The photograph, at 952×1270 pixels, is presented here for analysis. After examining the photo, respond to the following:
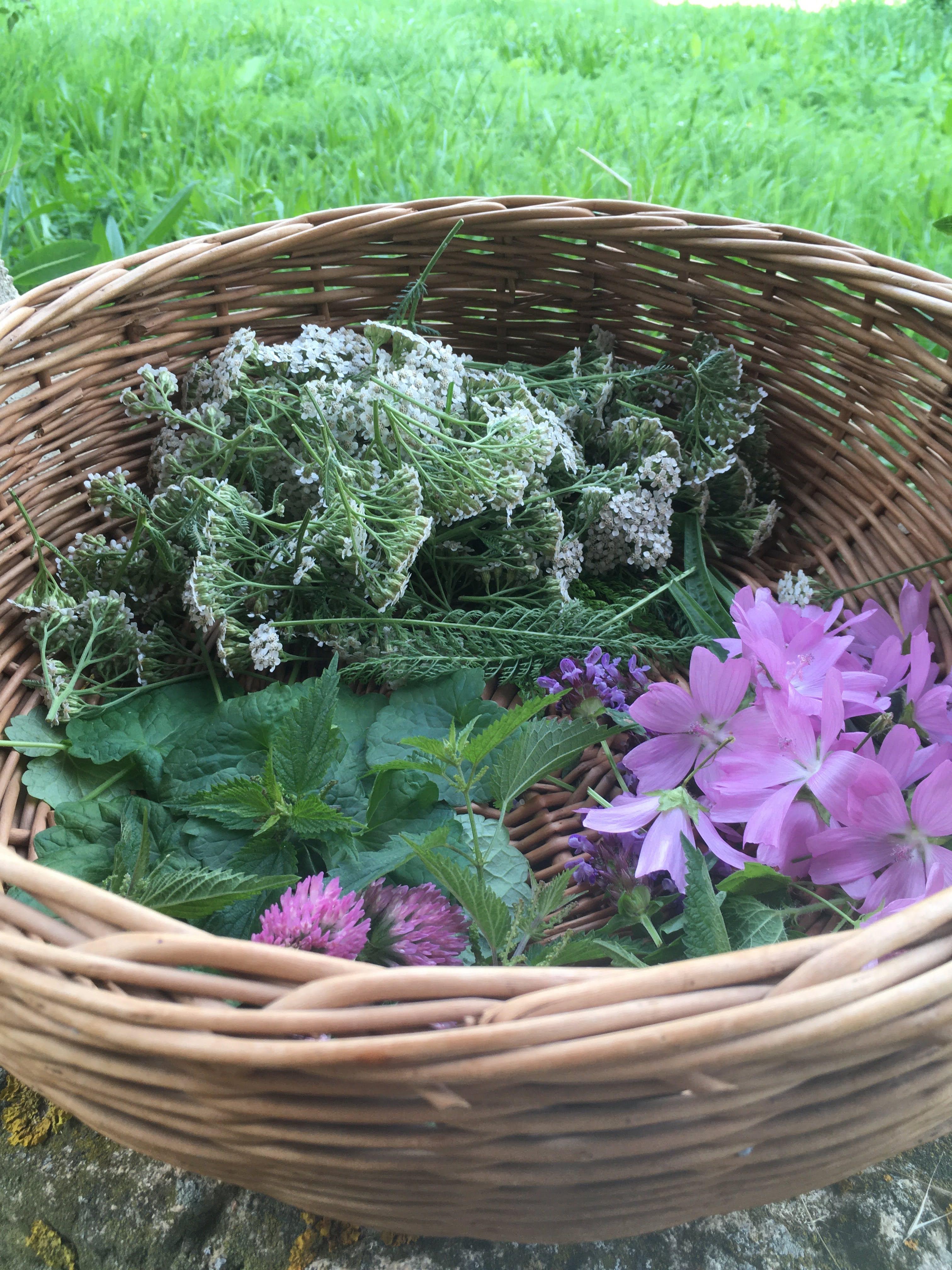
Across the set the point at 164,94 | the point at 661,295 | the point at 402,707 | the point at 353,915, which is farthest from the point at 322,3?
the point at 353,915

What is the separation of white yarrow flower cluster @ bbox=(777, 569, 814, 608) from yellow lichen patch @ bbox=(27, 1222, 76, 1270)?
78 centimetres

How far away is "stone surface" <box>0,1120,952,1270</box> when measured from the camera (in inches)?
24.4

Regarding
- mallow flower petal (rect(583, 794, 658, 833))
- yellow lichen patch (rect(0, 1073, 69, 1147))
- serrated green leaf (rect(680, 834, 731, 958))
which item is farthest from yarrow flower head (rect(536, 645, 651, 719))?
yellow lichen patch (rect(0, 1073, 69, 1147))

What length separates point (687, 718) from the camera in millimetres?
756

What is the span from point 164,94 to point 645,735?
2.00 metres

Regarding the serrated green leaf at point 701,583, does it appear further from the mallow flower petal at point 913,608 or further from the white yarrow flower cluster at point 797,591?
the mallow flower petal at point 913,608

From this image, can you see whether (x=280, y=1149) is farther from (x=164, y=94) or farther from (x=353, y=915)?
(x=164, y=94)

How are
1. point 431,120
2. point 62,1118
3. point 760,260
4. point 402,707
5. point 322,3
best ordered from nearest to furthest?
1. point 62,1118
2. point 402,707
3. point 760,260
4. point 431,120
5. point 322,3

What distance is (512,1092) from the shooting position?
411 mm

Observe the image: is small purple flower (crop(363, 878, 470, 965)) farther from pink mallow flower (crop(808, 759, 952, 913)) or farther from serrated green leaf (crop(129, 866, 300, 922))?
pink mallow flower (crop(808, 759, 952, 913))

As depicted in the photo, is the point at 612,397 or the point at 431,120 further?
the point at 431,120

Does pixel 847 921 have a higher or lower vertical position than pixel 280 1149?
lower

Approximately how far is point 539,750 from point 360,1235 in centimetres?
34

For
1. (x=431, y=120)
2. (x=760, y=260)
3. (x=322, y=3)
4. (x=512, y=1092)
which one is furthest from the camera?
(x=322, y=3)
